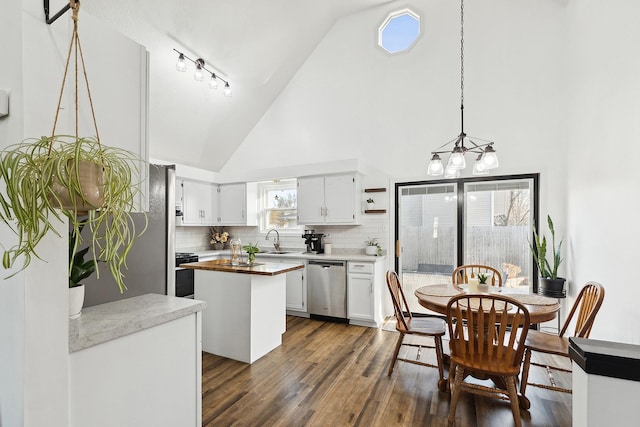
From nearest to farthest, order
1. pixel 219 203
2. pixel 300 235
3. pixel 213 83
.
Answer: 1. pixel 213 83
2. pixel 300 235
3. pixel 219 203

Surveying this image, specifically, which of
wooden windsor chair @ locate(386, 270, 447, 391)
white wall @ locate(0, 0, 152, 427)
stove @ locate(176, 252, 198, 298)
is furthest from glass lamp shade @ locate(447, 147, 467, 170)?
stove @ locate(176, 252, 198, 298)

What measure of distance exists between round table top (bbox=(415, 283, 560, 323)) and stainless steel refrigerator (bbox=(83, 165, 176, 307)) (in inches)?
76.4

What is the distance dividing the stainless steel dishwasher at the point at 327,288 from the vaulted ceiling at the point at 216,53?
2748mm

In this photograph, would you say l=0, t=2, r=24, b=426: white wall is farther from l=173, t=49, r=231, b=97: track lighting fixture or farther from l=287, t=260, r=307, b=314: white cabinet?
l=287, t=260, r=307, b=314: white cabinet

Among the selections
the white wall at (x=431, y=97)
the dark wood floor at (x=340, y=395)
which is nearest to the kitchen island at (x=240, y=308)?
the dark wood floor at (x=340, y=395)

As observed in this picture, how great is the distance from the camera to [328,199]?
461 centimetres

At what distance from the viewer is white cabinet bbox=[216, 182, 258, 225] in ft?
17.6

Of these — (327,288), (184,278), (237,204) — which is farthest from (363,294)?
(237,204)

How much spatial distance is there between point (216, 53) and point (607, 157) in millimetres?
4310

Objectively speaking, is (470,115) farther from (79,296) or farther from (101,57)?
(79,296)

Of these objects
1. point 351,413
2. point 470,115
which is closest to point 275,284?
point 351,413

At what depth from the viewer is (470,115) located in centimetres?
407

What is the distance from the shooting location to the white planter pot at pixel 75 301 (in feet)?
4.13

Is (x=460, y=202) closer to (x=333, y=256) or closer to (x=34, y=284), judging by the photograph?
(x=333, y=256)
